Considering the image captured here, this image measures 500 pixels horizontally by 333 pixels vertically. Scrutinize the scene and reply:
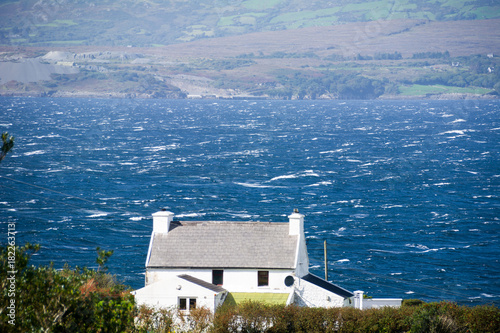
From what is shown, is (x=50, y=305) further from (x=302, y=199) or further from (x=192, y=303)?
(x=302, y=199)

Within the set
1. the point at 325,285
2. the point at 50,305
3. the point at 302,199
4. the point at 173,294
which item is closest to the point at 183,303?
the point at 173,294

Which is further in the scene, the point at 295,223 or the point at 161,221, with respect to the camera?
the point at 161,221

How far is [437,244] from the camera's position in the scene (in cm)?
7394

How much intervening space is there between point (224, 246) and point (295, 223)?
13.5 ft

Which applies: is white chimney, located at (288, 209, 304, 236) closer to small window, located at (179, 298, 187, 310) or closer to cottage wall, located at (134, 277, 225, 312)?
cottage wall, located at (134, 277, 225, 312)

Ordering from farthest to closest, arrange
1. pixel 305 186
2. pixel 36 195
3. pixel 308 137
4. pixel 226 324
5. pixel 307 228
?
1. pixel 308 137
2. pixel 305 186
3. pixel 36 195
4. pixel 307 228
5. pixel 226 324

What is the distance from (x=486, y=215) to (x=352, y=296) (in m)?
52.6

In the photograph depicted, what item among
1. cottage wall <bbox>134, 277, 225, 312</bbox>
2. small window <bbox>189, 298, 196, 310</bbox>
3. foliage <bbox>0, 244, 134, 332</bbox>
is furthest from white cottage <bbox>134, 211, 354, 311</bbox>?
foliage <bbox>0, 244, 134, 332</bbox>

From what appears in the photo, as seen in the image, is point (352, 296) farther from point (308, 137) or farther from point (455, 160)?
point (308, 137)

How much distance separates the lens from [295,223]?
38.3 meters

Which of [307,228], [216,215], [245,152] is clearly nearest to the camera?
[307,228]

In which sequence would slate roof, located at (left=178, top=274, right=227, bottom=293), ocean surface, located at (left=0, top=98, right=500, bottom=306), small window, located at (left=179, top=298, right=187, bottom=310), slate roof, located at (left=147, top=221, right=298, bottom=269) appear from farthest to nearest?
ocean surface, located at (left=0, top=98, right=500, bottom=306), slate roof, located at (left=147, top=221, right=298, bottom=269), slate roof, located at (left=178, top=274, right=227, bottom=293), small window, located at (left=179, top=298, right=187, bottom=310)

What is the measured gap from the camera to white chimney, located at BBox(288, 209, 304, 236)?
125 feet

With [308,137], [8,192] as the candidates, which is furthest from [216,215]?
[308,137]
